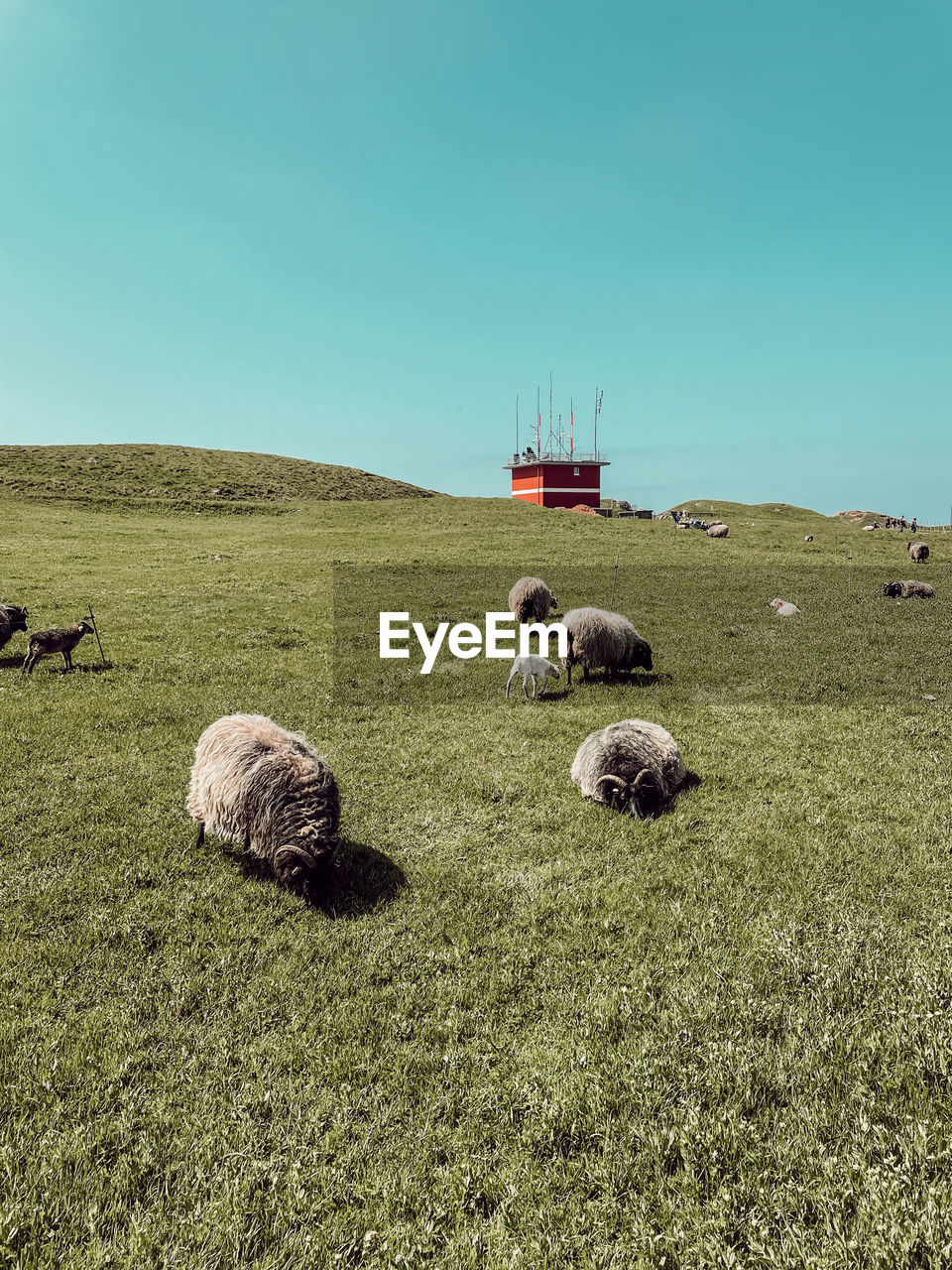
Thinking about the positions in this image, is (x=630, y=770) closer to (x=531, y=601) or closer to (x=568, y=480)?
(x=531, y=601)

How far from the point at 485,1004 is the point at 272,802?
10.8 feet

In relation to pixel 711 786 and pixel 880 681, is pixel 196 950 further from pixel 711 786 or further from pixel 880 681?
pixel 880 681

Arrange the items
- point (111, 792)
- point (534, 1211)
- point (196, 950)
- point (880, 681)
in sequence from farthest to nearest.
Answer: point (880, 681)
point (111, 792)
point (196, 950)
point (534, 1211)

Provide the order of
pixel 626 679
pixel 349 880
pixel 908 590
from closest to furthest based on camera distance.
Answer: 1. pixel 349 880
2. pixel 626 679
3. pixel 908 590

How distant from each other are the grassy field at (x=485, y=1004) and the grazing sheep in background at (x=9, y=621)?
147 inches

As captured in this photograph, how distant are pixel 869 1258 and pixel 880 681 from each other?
47.8 feet

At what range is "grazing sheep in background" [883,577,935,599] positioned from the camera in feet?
87.1

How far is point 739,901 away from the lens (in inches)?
264

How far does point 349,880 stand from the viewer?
719cm

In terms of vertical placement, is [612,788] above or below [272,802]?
below

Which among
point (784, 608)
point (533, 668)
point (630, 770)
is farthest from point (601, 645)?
point (784, 608)

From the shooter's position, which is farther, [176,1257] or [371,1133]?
[371,1133]

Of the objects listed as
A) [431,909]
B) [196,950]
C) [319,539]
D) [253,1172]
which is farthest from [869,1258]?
[319,539]

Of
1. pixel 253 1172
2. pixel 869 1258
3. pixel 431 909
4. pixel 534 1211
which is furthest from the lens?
pixel 431 909
